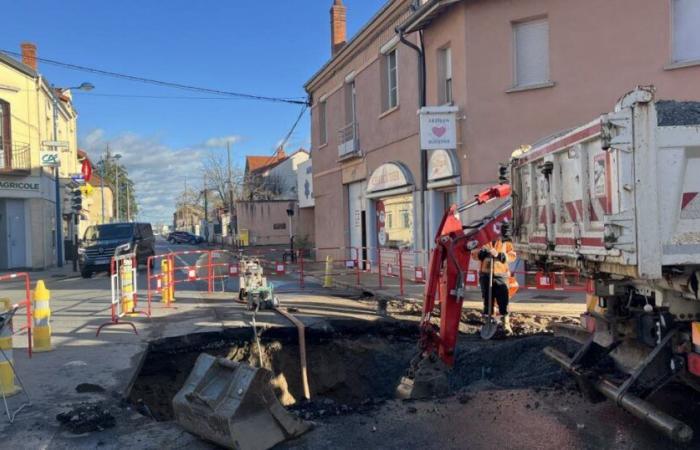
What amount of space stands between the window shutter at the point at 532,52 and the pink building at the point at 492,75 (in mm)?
23

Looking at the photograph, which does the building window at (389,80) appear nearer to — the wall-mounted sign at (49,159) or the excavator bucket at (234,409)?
the excavator bucket at (234,409)

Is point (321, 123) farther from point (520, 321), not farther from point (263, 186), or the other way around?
point (263, 186)

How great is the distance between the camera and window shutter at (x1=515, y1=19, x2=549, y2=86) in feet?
45.3

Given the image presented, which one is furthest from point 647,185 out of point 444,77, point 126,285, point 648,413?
point 444,77

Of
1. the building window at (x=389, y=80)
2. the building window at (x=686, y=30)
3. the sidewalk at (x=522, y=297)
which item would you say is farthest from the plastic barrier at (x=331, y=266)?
the building window at (x=686, y=30)

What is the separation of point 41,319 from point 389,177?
11703 mm

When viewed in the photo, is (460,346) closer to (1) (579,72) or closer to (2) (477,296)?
(2) (477,296)

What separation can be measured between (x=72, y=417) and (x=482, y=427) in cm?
369

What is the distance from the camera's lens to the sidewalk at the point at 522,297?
11.3 m

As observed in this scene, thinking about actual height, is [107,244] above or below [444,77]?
below

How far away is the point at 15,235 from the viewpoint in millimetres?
27094

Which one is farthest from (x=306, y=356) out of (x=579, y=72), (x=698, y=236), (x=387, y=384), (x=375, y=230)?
(x=375, y=230)

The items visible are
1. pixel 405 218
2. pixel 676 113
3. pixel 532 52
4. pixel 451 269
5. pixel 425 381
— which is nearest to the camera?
pixel 676 113

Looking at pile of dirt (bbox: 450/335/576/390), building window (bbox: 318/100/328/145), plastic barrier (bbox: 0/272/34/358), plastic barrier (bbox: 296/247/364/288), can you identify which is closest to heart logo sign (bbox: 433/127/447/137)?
plastic barrier (bbox: 296/247/364/288)
